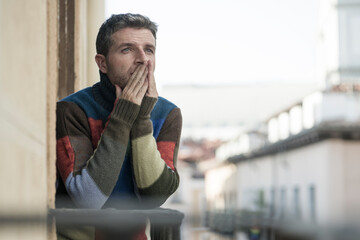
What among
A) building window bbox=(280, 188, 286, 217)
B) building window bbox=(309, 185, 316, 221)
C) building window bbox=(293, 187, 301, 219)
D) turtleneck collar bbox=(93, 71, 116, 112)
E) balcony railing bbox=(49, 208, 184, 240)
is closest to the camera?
balcony railing bbox=(49, 208, 184, 240)

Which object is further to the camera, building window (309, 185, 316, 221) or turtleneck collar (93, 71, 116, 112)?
building window (309, 185, 316, 221)

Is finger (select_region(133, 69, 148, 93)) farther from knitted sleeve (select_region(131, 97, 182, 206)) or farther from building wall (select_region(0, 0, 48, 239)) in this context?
building wall (select_region(0, 0, 48, 239))

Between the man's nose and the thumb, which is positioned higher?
the man's nose

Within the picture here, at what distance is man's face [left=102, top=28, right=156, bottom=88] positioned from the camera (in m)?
1.34

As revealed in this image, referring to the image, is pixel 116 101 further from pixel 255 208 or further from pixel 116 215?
pixel 255 208

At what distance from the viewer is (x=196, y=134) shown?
1839 inches

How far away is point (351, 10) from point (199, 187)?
17.8 metres

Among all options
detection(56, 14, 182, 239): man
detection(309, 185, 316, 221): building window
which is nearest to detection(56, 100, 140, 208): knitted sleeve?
detection(56, 14, 182, 239): man

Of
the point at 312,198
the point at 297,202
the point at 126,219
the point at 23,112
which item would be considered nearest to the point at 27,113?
the point at 23,112

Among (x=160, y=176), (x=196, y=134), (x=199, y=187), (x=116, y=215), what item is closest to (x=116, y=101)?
(x=160, y=176)

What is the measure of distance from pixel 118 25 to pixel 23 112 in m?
0.49

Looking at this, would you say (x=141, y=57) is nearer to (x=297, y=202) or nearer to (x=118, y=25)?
(x=118, y=25)

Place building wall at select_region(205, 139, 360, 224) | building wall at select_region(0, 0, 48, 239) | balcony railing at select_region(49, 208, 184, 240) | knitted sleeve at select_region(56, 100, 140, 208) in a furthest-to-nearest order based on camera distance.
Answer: building wall at select_region(205, 139, 360, 224), knitted sleeve at select_region(56, 100, 140, 208), balcony railing at select_region(49, 208, 184, 240), building wall at select_region(0, 0, 48, 239)

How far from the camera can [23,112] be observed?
35.8 inches
